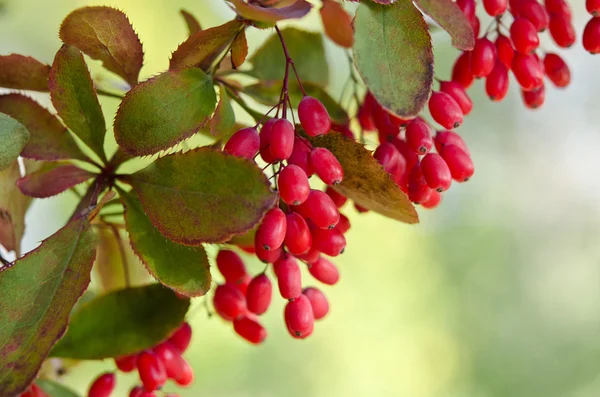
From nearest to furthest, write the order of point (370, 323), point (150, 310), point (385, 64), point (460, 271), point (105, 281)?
point (385, 64) → point (150, 310) → point (105, 281) → point (370, 323) → point (460, 271)

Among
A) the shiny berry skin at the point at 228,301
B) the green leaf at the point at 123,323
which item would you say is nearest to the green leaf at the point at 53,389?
the green leaf at the point at 123,323

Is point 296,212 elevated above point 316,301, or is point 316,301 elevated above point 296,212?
point 296,212

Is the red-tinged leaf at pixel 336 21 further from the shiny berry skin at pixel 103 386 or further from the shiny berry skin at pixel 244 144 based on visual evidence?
the shiny berry skin at pixel 103 386

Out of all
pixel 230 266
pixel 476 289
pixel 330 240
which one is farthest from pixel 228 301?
pixel 476 289

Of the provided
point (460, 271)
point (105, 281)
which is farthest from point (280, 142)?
point (460, 271)

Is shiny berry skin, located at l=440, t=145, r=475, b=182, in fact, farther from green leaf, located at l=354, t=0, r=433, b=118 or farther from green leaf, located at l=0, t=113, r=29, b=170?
green leaf, located at l=0, t=113, r=29, b=170

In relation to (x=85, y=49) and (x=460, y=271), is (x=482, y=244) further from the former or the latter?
(x=85, y=49)

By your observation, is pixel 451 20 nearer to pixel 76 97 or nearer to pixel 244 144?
pixel 244 144
